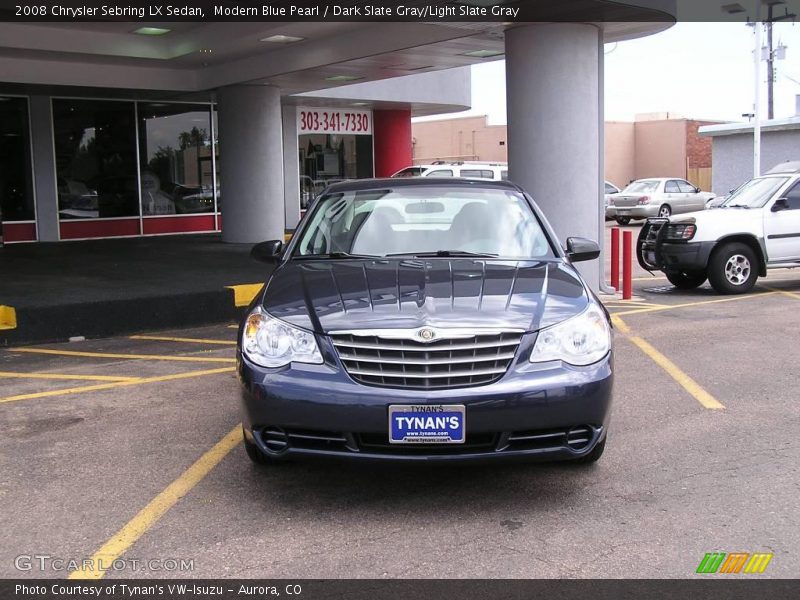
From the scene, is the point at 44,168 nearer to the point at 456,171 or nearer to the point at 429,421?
the point at 456,171

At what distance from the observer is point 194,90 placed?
1822cm

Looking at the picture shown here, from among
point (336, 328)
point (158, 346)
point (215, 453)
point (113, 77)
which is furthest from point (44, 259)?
point (336, 328)

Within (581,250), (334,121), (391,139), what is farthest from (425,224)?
(391,139)

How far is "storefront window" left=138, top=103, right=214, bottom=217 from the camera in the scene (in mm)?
20656

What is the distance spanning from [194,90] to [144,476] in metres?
14.7

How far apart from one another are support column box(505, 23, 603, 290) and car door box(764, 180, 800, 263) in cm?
249

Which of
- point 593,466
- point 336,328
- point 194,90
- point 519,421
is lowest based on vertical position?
point 593,466

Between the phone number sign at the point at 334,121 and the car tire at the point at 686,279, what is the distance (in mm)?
13161

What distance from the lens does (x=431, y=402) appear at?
3975mm

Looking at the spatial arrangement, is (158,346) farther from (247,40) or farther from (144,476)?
(247,40)

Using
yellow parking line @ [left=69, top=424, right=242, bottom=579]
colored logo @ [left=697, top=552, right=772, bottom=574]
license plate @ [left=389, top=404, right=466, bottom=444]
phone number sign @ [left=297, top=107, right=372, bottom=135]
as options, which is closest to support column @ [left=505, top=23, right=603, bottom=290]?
yellow parking line @ [left=69, top=424, right=242, bottom=579]

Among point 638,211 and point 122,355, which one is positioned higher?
point 638,211

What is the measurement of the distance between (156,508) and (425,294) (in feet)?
5.75
